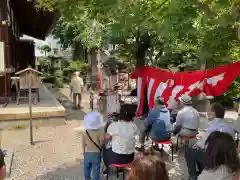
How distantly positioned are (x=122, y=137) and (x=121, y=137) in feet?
0.05

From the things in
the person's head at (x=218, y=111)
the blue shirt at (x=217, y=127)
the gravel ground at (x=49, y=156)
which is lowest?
the gravel ground at (x=49, y=156)

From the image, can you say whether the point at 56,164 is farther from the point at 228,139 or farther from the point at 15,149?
the point at 228,139

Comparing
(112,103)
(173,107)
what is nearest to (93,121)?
(173,107)

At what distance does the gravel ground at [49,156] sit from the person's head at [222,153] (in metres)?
2.86

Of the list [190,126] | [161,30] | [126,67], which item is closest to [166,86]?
[190,126]

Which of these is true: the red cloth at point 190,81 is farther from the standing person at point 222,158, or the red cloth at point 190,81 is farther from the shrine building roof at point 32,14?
the shrine building roof at point 32,14

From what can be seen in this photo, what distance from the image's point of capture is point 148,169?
207 centimetres

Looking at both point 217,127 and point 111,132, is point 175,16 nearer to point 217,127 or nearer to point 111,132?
point 217,127

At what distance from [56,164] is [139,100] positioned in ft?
12.7

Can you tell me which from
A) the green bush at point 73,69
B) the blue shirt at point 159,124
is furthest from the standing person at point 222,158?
the green bush at point 73,69

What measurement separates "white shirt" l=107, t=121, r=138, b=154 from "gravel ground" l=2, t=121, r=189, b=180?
101 cm

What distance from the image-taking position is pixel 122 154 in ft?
16.0

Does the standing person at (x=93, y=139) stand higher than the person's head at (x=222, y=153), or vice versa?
the person's head at (x=222, y=153)

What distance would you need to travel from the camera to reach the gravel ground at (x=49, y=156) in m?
5.91
